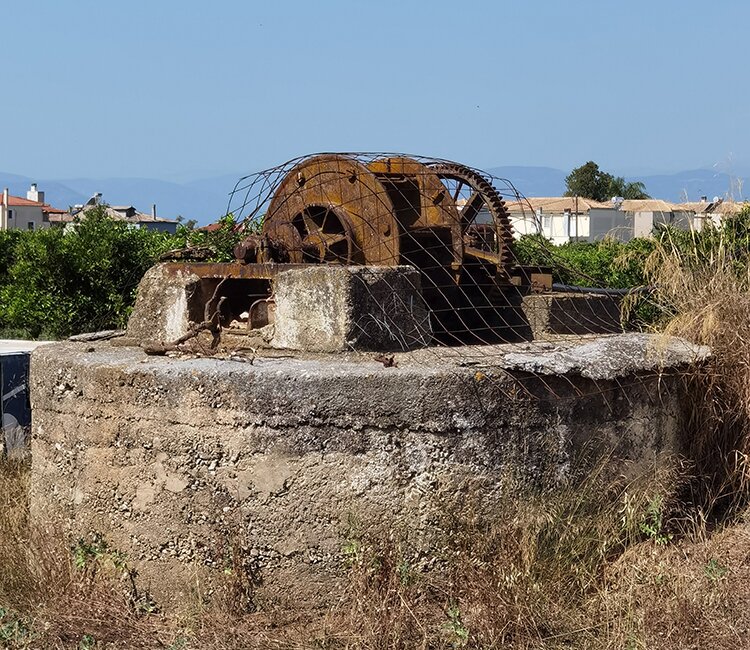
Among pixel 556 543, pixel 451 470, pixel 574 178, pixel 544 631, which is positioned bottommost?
pixel 544 631

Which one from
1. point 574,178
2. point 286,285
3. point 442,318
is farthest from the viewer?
point 574,178

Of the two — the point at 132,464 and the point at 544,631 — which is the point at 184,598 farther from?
the point at 544,631

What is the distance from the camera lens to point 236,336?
595cm

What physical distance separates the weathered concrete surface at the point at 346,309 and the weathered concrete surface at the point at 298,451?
14 cm

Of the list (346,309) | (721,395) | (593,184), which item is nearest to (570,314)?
(721,395)

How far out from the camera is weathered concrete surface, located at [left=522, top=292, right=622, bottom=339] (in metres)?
7.13

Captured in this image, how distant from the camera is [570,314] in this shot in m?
7.27

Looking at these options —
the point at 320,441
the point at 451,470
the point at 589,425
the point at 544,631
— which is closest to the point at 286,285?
the point at 320,441

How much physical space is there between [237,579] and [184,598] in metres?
0.33

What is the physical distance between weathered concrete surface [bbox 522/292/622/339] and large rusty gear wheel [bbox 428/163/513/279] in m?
0.32

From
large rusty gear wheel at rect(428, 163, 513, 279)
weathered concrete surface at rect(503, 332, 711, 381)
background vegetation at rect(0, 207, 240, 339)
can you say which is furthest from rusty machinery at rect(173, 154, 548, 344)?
background vegetation at rect(0, 207, 240, 339)

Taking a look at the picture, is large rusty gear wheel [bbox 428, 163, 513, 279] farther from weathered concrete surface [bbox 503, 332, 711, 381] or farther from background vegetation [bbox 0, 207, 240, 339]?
background vegetation [bbox 0, 207, 240, 339]

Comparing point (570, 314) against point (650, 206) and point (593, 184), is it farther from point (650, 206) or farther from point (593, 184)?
point (593, 184)

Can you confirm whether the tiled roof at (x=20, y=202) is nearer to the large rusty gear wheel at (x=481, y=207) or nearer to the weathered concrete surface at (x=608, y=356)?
the large rusty gear wheel at (x=481, y=207)
